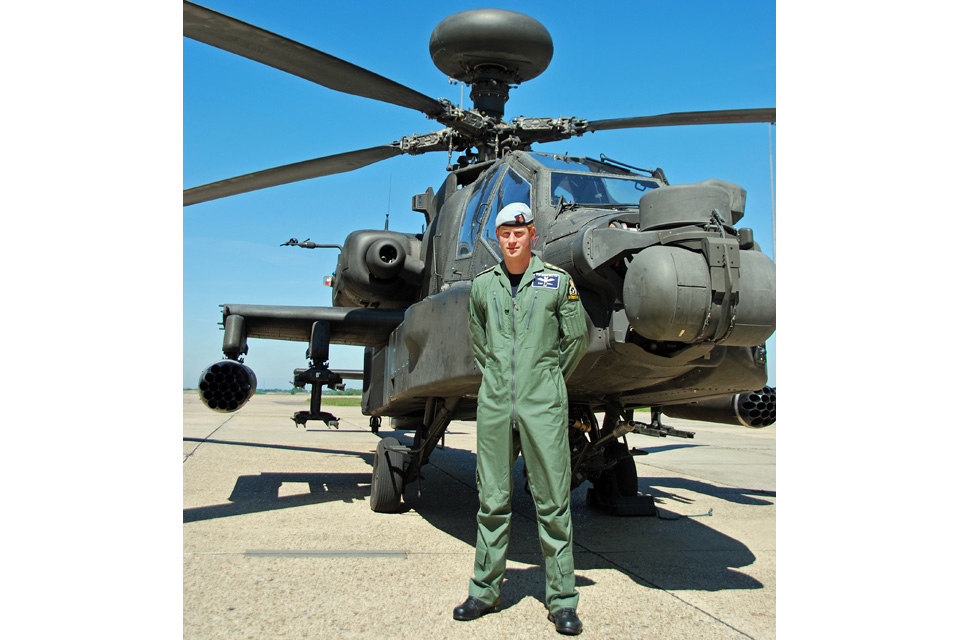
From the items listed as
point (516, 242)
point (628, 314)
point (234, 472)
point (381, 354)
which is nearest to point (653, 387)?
point (628, 314)

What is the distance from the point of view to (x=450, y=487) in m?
7.52

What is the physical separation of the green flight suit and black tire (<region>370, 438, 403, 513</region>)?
8.26ft

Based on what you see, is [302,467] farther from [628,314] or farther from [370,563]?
[628,314]

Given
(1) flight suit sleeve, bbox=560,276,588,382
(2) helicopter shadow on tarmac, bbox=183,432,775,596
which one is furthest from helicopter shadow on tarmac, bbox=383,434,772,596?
(1) flight suit sleeve, bbox=560,276,588,382

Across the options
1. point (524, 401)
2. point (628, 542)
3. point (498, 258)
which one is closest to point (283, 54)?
point (498, 258)

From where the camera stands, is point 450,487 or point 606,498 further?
point 450,487

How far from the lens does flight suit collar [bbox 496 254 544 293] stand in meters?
3.43

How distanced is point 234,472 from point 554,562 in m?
5.96

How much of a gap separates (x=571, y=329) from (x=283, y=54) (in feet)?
8.26

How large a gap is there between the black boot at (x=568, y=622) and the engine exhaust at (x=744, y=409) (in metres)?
3.12

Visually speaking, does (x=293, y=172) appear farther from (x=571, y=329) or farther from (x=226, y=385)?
(x=571, y=329)

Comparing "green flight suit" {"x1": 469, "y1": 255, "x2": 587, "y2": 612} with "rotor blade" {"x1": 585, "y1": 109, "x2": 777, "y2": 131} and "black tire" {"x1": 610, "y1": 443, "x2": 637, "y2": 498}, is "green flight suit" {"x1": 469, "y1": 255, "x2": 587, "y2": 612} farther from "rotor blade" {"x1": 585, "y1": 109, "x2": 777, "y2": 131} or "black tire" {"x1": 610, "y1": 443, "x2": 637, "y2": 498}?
"rotor blade" {"x1": 585, "y1": 109, "x2": 777, "y2": 131}

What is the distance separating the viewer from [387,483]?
5.76m
